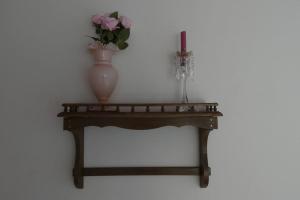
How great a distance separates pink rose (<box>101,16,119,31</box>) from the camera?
3.42ft

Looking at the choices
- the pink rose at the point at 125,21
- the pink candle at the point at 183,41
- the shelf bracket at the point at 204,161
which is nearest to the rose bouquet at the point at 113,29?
the pink rose at the point at 125,21

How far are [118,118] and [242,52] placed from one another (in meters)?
0.62

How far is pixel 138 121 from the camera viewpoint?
1.01 meters

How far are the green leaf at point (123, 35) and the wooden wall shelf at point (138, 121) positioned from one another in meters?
0.29

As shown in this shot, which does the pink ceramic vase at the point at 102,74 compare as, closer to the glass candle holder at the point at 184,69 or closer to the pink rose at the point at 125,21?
the pink rose at the point at 125,21

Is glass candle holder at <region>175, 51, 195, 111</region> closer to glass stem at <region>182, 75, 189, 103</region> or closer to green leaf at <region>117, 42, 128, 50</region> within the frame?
glass stem at <region>182, 75, 189, 103</region>

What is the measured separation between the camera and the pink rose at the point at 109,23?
1.04 meters

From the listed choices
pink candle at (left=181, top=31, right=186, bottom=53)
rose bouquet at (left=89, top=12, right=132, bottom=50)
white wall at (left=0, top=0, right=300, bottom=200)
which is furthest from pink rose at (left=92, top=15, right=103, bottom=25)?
pink candle at (left=181, top=31, right=186, bottom=53)

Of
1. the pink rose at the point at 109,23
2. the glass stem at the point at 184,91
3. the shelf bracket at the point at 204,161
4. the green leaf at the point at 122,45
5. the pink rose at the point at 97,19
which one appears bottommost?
the shelf bracket at the point at 204,161

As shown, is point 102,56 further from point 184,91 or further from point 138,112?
point 184,91

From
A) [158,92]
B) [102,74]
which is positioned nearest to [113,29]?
[102,74]

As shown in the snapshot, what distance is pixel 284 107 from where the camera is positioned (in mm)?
1158

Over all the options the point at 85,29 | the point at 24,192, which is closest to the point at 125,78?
the point at 85,29

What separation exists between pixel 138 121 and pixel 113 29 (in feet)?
1.27
